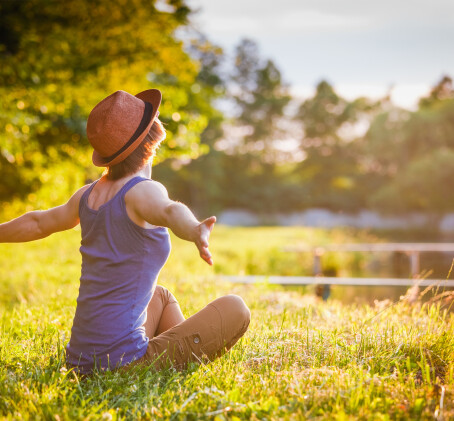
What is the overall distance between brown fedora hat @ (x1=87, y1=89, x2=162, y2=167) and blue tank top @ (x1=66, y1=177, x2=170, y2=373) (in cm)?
19

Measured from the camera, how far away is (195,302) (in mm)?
4727

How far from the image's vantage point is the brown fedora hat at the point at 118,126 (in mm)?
2562

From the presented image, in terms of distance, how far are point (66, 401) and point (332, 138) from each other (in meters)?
49.2

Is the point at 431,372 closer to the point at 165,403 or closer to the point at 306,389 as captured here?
the point at 306,389

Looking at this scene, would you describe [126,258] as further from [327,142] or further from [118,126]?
[327,142]

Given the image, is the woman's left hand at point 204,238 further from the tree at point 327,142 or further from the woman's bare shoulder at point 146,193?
the tree at point 327,142

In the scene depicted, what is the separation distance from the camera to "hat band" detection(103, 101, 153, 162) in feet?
Result: 8.40

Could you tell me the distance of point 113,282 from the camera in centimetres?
252

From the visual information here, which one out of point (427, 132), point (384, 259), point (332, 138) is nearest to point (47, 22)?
point (384, 259)

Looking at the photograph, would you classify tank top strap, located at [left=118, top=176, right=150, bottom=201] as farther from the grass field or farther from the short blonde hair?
the grass field

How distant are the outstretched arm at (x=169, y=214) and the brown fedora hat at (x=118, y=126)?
26cm

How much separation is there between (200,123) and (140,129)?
7403 mm

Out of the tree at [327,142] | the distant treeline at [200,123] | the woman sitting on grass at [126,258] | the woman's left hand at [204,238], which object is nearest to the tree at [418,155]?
the distant treeline at [200,123]

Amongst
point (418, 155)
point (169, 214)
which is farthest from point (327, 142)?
point (169, 214)
